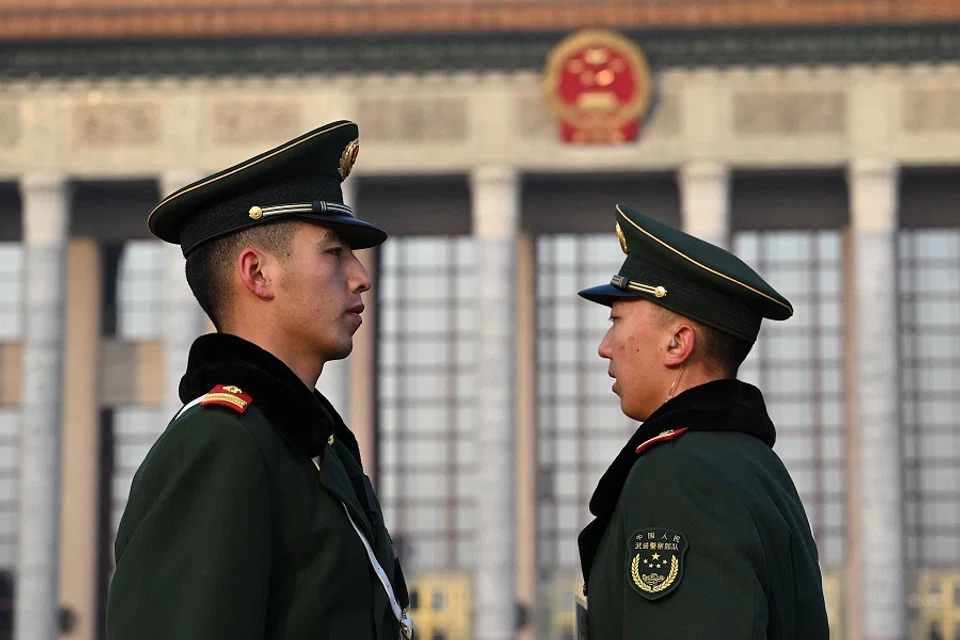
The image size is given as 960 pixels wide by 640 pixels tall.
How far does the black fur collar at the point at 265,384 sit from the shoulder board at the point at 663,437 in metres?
1.22

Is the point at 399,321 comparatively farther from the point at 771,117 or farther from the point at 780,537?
the point at 780,537

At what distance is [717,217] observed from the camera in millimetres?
34562

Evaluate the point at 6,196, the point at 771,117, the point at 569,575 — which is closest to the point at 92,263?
the point at 6,196

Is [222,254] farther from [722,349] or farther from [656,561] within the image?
[722,349]

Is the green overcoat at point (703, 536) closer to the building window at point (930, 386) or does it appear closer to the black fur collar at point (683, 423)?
the black fur collar at point (683, 423)

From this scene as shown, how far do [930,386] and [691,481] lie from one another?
34.7 meters

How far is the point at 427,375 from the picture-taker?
3856 cm

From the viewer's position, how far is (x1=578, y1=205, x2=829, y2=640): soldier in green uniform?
4277mm

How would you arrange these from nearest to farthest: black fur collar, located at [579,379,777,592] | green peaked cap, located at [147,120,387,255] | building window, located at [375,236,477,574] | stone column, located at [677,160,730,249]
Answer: green peaked cap, located at [147,120,387,255]
black fur collar, located at [579,379,777,592]
stone column, located at [677,160,730,249]
building window, located at [375,236,477,574]

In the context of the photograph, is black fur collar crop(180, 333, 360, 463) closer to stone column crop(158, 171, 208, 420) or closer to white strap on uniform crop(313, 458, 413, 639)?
white strap on uniform crop(313, 458, 413, 639)

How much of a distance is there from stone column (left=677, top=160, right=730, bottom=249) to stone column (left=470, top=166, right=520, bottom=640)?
3.51 m

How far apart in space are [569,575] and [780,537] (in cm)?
3242

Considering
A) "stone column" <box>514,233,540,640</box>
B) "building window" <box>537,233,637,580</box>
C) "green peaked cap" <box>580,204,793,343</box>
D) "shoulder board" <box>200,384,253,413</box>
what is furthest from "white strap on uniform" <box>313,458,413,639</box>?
"building window" <box>537,233,637,580</box>

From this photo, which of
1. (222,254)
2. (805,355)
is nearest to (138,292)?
(805,355)
